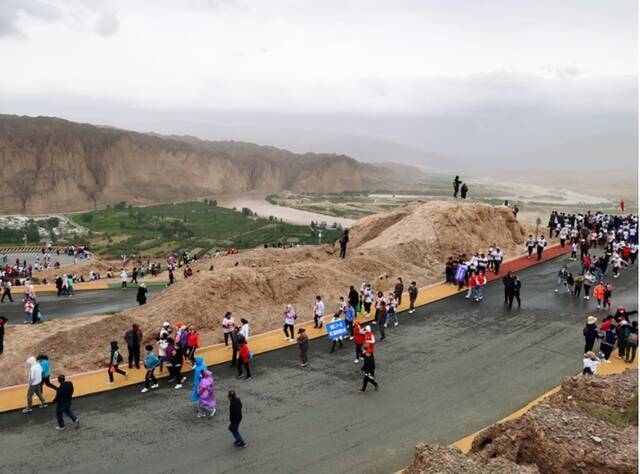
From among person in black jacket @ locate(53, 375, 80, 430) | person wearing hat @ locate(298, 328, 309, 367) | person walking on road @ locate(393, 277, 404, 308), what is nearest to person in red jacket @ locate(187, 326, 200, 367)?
person wearing hat @ locate(298, 328, 309, 367)

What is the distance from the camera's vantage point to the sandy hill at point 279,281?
16203 millimetres

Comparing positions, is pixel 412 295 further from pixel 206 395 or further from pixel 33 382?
pixel 33 382

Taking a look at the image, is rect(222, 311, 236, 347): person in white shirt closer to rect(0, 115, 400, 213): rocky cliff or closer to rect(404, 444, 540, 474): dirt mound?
rect(404, 444, 540, 474): dirt mound

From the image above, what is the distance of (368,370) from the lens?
1340cm

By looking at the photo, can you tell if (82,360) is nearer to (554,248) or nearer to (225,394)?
(225,394)

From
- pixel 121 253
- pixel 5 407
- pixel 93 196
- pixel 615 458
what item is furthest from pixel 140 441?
pixel 93 196

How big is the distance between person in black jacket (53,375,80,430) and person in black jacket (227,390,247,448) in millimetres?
3598

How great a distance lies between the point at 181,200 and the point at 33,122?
109 feet

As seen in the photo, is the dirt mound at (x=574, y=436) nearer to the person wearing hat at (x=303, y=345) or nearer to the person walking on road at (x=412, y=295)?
the person wearing hat at (x=303, y=345)

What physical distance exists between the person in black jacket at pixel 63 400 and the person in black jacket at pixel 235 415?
3598 mm

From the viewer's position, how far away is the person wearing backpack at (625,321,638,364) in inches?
579

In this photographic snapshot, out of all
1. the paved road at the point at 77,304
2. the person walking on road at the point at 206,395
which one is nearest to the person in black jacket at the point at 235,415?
the person walking on road at the point at 206,395

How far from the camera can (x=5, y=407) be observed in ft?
42.5

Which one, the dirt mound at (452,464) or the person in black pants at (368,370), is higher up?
the dirt mound at (452,464)
